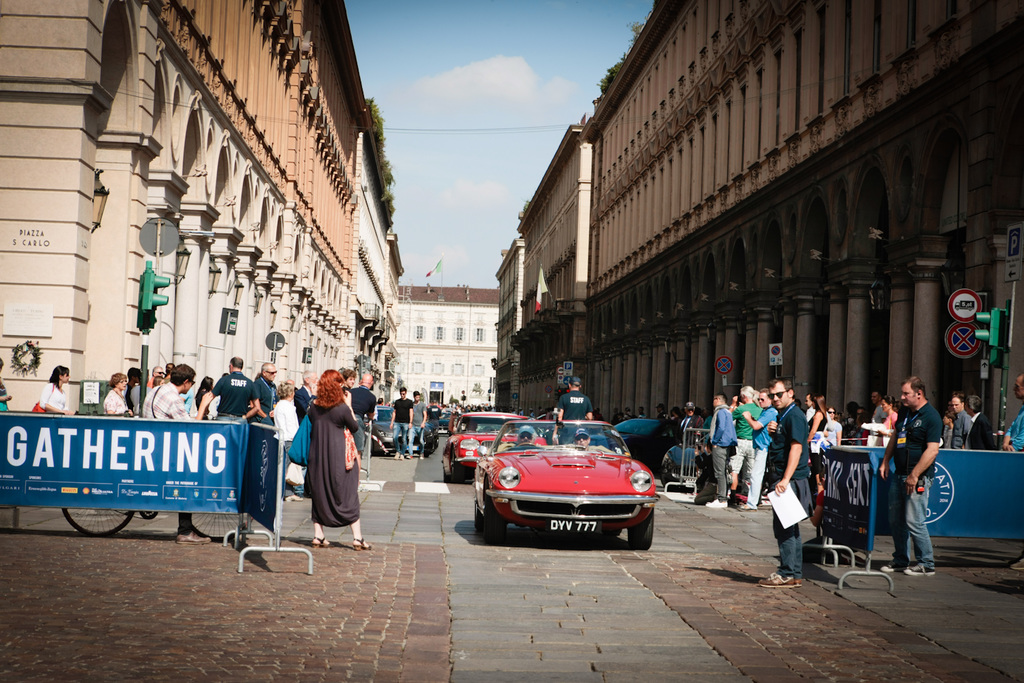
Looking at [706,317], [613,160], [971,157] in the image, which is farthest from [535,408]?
[971,157]

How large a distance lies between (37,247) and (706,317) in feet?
92.9

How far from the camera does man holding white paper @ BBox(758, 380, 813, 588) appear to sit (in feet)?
33.8

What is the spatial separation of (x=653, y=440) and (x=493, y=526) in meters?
14.9

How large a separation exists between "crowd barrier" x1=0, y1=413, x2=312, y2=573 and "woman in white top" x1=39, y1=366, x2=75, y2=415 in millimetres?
4019

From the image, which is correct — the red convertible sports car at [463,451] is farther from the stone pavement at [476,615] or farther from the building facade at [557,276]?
the building facade at [557,276]

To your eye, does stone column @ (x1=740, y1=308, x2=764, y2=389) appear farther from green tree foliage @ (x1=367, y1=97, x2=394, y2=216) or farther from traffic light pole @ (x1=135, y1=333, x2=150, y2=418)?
green tree foliage @ (x1=367, y1=97, x2=394, y2=216)

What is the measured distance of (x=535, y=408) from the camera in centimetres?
9631

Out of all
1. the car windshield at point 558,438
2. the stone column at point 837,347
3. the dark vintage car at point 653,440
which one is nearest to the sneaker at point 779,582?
the car windshield at point 558,438

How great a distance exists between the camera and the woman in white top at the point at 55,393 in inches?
623

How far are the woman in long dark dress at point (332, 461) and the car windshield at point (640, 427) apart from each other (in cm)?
1650

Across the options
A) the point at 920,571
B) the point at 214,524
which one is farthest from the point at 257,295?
the point at 920,571

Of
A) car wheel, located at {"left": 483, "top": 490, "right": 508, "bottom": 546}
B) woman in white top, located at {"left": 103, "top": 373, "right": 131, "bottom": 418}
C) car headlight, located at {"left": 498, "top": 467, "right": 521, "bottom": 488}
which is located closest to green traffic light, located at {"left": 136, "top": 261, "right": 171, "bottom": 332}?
woman in white top, located at {"left": 103, "top": 373, "right": 131, "bottom": 418}

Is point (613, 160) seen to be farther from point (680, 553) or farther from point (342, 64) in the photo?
point (680, 553)

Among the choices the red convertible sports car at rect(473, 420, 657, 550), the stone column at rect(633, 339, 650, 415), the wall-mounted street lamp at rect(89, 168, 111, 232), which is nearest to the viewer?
the red convertible sports car at rect(473, 420, 657, 550)
